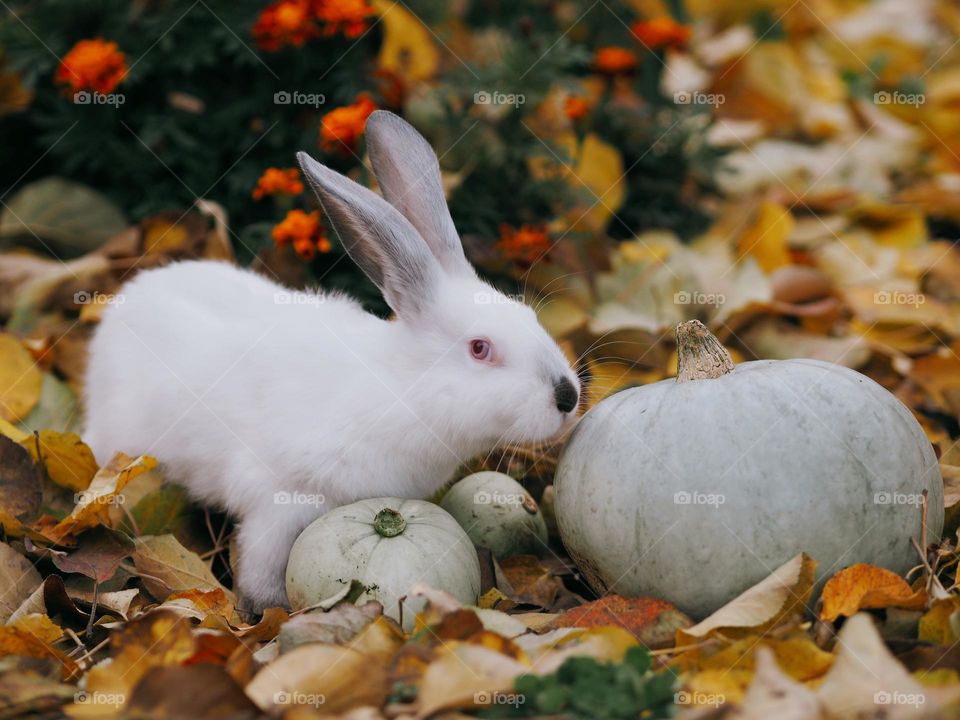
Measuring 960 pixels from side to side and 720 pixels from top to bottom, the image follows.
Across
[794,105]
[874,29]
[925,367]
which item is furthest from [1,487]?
[874,29]

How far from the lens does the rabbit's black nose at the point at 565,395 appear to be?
104 inches

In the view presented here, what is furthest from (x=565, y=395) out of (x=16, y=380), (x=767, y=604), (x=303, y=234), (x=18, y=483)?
(x=16, y=380)

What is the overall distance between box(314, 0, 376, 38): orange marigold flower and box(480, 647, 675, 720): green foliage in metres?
2.68


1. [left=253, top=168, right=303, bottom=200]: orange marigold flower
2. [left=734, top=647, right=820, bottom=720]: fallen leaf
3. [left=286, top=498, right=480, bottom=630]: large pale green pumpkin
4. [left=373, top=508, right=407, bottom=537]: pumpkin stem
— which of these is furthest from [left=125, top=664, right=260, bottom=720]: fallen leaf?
[left=253, top=168, right=303, bottom=200]: orange marigold flower

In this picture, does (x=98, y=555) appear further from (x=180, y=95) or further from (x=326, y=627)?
(x=180, y=95)

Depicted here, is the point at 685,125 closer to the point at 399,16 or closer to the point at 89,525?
the point at 399,16

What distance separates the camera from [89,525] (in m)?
2.80

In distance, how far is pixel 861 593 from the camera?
7.52 ft

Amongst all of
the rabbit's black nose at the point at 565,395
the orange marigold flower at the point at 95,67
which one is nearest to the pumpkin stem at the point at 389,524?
the rabbit's black nose at the point at 565,395

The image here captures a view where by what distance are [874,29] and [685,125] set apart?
2989 millimetres

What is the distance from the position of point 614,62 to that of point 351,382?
247 centimetres

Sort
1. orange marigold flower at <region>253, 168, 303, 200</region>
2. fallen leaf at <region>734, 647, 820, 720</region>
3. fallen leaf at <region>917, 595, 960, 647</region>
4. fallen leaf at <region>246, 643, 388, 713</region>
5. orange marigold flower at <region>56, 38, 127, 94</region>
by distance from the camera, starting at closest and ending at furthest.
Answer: fallen leaf at <region>734, 647, 820, 720</region>, fallen leaf at <region>246, 643, 388, 713</region>, fallen leaf at <region>917, 595, 960, 647</region>, orange marigold flower at <region>253, 168, 303, 200</region>, orange marigold flower at <region>56, 38, 127, 94</region>

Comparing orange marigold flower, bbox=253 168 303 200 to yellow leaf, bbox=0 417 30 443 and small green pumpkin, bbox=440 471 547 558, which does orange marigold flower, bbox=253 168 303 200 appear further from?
small green pumpkin, bbox=440 471 547 558

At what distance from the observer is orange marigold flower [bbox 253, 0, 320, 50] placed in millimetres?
3762
